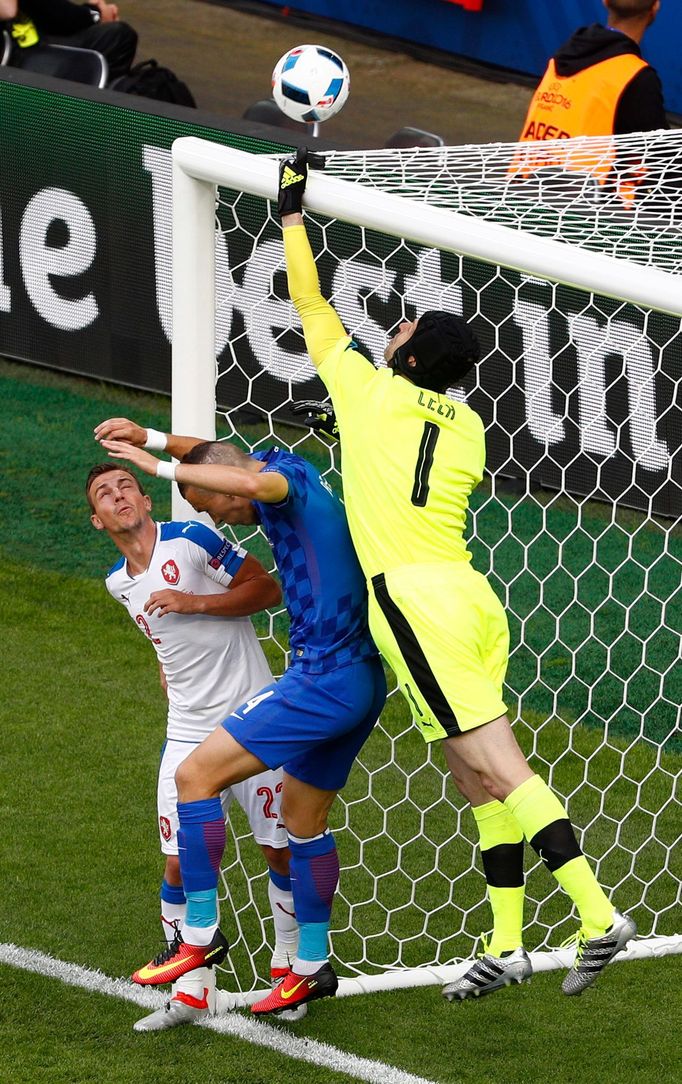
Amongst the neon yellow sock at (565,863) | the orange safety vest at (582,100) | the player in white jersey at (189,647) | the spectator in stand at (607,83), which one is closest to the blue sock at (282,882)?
the player in white jersey at (189,647)

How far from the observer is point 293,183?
14.0ft

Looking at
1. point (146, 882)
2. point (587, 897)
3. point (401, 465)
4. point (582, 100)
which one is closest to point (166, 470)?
point (401, 465)

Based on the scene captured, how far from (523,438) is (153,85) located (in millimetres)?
3922

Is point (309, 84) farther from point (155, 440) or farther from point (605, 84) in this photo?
point (605, 84)

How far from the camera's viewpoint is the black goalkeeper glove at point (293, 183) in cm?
426

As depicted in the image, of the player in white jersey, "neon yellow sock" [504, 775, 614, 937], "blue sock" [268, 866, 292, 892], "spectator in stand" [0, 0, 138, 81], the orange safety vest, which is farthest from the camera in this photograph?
"spectator in stand" [0, 0, 138, 81]

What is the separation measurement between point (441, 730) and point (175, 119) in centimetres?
521

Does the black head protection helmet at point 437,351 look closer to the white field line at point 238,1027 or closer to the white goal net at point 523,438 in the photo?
the white goal net at point 523,438

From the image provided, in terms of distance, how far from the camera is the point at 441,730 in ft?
13.1

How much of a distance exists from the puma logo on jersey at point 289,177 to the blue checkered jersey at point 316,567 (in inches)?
27.0

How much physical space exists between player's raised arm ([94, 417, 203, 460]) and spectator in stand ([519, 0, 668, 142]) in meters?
3.70

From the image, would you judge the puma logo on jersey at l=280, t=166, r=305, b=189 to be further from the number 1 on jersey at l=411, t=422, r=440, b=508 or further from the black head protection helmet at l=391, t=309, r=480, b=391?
the number 1 on jersey at l=411, t=422, r=440, b=508

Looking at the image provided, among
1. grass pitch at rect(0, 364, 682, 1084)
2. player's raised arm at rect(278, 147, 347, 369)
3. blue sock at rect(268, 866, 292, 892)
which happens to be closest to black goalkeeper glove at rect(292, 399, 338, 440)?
player's raised arm at rect(278, 147, 347, 369)

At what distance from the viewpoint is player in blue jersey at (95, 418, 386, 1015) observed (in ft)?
13.5
